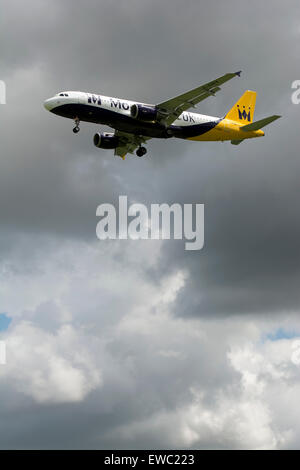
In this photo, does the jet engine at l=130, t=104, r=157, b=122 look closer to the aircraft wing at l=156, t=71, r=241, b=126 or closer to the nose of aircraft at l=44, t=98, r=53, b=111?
the aircraft wing at l=156, t=71, r=241, b=126

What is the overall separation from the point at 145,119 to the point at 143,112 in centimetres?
81

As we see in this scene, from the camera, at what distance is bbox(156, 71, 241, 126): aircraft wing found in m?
72.2

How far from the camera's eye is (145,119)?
2990 inches

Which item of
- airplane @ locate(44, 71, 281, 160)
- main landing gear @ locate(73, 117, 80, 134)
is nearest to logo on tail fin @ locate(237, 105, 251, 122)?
airplane @ locate(44, 71, 281, 160)

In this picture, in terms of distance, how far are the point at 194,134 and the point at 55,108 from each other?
17674 millimetres

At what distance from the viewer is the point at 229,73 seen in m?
69.3

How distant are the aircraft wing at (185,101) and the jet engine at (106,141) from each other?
9300 mm

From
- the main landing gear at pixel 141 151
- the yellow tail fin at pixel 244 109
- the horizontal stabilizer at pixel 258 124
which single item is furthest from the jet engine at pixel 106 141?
the yellow tail fin at pixel 244 109

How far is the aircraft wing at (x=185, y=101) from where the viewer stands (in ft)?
237

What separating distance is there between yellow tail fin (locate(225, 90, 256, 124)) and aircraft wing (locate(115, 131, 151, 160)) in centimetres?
1416

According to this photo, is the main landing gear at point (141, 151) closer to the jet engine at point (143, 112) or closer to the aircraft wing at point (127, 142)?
the aircraft wing at point (127, 142)

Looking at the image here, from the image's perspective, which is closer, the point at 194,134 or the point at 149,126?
the point at 149,126
